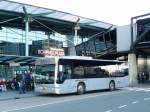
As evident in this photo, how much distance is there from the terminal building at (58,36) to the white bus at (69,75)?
541cm

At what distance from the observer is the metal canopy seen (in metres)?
35.7

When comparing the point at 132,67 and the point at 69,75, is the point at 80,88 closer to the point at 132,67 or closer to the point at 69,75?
the point at 69,75

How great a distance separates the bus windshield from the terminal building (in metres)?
4.92

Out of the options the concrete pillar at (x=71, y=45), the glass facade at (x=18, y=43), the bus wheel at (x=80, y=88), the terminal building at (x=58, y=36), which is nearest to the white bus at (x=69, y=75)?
the bus wheel at (x=80, y=88)

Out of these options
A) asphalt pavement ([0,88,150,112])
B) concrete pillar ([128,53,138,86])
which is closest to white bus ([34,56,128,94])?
asphalt pavement ([0,88,150,112])

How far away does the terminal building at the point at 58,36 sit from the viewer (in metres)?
36.9

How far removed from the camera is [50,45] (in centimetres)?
4494

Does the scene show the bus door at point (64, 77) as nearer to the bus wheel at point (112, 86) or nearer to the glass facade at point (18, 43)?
the bus wheel at point (112, 86)

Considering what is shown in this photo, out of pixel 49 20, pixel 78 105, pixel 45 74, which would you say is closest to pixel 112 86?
pixel 45 74

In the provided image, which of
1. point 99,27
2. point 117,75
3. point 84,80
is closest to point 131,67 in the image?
point 99,27

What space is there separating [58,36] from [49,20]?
6561 mm

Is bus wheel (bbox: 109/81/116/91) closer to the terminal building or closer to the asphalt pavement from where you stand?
the terminal building

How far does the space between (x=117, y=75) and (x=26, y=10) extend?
39.8 feet

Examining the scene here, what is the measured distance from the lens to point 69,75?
80.6ft
